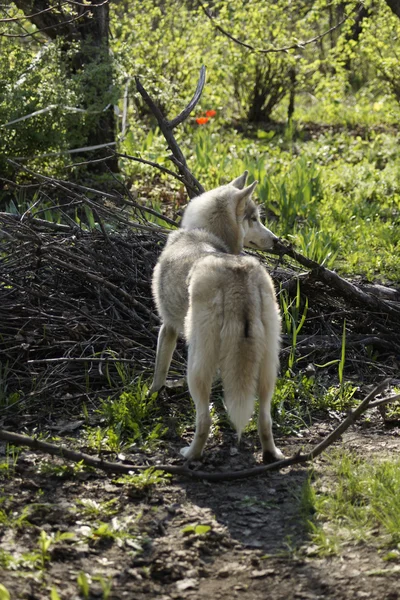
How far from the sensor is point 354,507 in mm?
3553

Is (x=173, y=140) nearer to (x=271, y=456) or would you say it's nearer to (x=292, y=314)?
(x=292, y=314)

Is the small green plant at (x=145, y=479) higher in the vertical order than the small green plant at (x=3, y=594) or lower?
lower

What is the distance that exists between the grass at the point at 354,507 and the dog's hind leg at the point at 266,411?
30cm

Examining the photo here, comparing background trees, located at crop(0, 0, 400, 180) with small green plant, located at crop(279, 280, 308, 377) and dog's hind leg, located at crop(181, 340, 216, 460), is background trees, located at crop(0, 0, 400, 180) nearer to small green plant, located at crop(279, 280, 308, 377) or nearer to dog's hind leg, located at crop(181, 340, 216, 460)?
small green plant, located at crop(279, 280, 308, 377)

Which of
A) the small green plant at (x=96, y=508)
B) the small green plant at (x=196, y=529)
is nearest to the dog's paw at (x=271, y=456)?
the small green plant at (x=196, y=529)

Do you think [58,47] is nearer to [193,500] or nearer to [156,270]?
[156,270]

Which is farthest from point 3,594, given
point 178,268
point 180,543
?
point 178,268

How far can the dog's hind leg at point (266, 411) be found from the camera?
13.0 ft

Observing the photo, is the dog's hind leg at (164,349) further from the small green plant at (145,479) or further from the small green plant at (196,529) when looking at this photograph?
the small green plant at (196,529)

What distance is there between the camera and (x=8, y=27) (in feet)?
26.4

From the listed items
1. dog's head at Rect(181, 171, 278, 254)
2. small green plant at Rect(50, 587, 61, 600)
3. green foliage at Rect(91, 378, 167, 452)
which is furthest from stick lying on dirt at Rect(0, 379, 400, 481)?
dog's head at Rect(181, 171, 278, 254)

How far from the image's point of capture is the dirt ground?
9.77ft

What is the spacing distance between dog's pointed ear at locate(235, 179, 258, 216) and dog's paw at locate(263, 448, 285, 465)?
1746 mm

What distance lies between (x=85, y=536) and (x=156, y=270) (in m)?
2.00
